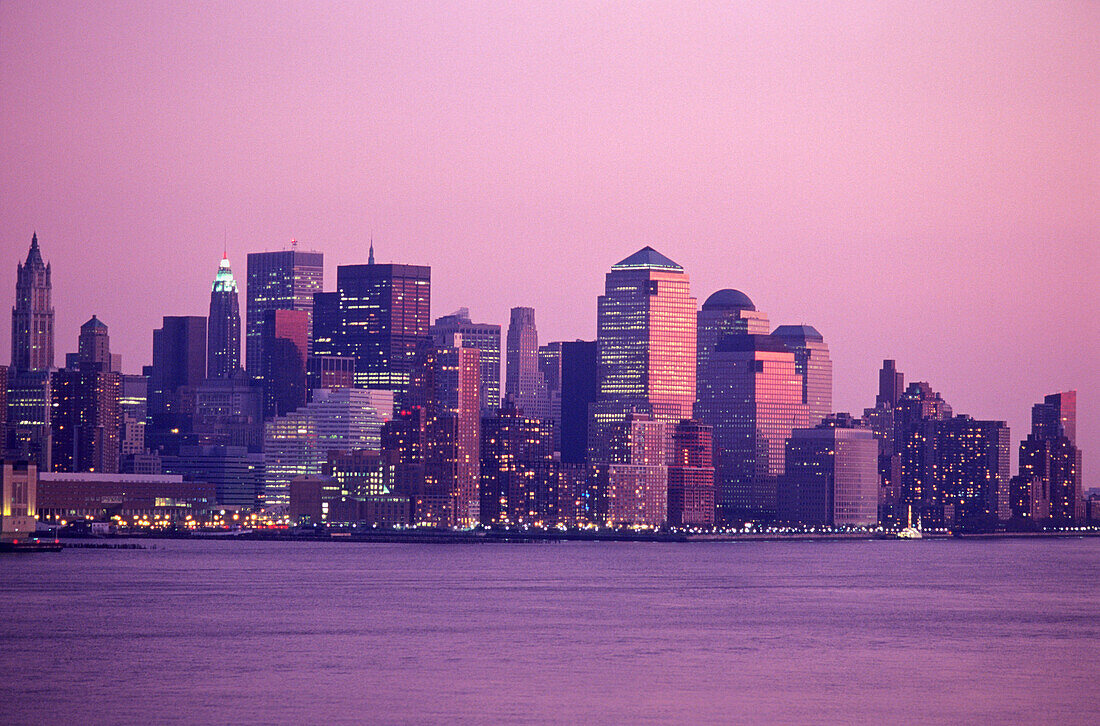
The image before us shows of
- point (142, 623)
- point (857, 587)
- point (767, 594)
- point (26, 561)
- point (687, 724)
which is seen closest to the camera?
point (687, 724)

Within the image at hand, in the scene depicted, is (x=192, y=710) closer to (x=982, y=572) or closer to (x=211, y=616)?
(x=211, y=616)

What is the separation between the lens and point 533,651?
3420 inches

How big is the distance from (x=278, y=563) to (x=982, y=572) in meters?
68.8

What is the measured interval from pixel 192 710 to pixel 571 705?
13004mm

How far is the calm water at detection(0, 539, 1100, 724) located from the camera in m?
67.0

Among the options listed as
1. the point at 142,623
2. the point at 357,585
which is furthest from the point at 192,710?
the point at 357,585

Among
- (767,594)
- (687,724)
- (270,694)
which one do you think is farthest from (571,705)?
(767,594)

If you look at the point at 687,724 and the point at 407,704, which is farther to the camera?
the point at 407,704

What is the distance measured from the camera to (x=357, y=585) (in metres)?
142

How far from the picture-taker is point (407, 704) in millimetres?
67438

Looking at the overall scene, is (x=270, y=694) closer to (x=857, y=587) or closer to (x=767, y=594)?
(x=767, y=594)

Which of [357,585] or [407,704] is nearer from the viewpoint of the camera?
[407,704]

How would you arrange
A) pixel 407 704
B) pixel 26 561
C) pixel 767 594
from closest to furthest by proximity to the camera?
pixel 407 704 < pixel 767 594 < pixel 26 561

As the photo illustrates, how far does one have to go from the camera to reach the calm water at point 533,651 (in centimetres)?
6700
